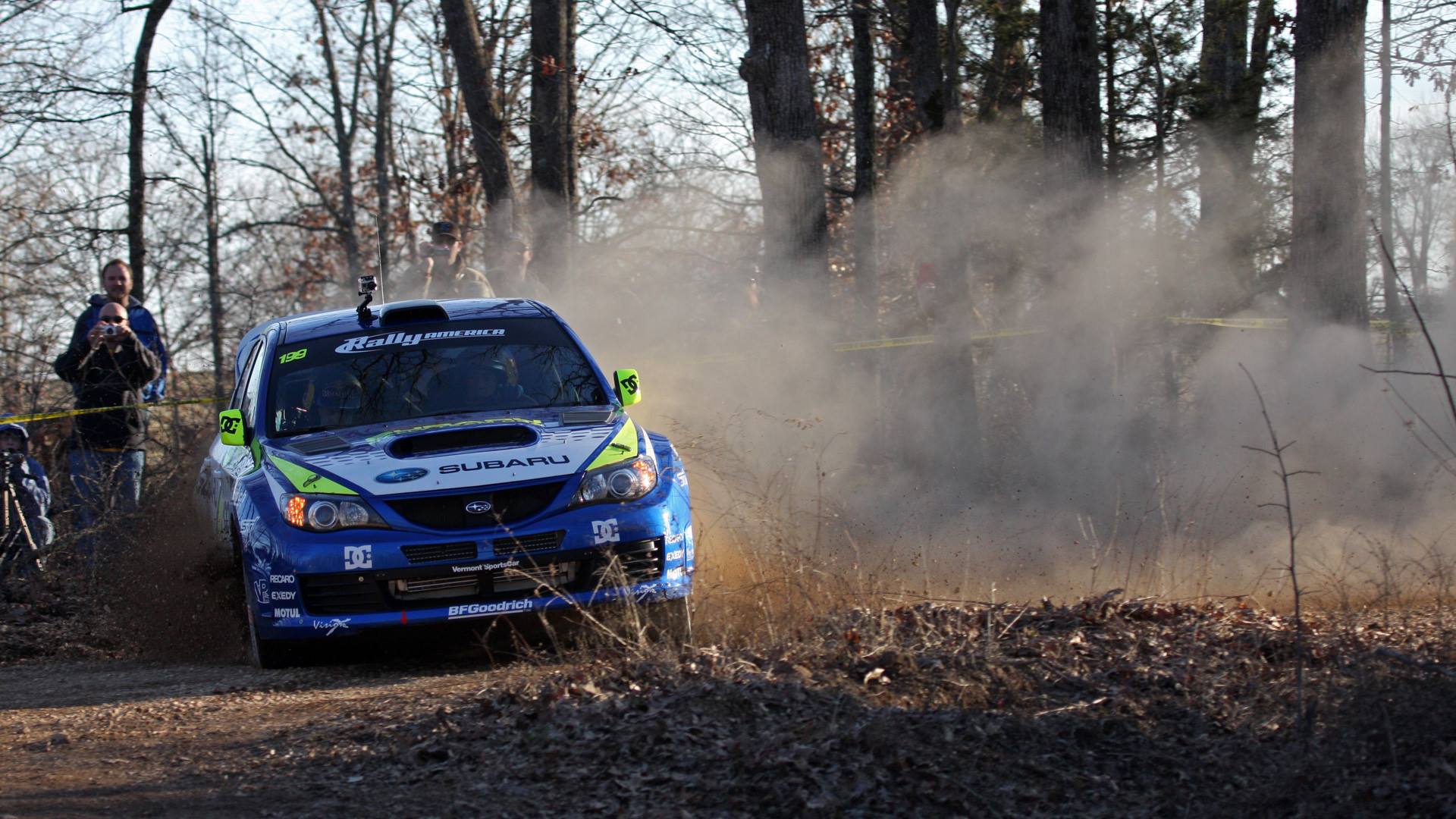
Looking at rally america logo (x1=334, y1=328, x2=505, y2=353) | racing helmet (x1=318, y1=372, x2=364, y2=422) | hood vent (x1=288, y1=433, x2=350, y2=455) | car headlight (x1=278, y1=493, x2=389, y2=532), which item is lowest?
car headlight (x1=278, y1=493, x2=389, y2=532)

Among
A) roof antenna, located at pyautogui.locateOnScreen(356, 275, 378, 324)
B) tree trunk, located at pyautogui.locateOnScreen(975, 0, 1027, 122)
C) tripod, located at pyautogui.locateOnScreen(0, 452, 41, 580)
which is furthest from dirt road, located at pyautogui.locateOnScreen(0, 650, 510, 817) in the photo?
tree trunk, located at pyautogui.locateOnScreen(975, 0, 1027, 122)

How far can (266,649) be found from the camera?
6.57 metres

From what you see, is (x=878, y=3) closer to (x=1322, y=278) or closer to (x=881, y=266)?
Answer: (x=881, y=266)

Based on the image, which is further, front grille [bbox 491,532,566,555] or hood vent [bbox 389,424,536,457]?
hood vent [bbox 389,424,536,457]

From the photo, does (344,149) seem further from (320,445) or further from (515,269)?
(320,445)

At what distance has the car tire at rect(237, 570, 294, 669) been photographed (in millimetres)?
6555

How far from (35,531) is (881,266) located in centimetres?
1540

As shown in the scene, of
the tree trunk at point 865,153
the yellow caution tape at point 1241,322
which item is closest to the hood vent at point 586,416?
the yellow caution tape at point 1241,322

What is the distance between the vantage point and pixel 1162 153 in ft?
63.0

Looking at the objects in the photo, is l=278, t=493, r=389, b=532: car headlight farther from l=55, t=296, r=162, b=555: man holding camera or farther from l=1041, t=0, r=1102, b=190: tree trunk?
l=1041, t=0, r=1102, b=190: tree trunk

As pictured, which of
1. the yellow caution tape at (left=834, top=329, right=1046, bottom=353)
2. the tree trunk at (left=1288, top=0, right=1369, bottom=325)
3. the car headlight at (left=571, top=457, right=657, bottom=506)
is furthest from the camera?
the yellow caution tape at (left=834, top=329, right=1046, bottom=353)

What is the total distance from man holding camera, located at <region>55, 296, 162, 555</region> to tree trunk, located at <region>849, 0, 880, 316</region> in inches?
429

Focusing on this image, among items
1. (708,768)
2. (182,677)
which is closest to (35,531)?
(182,677)

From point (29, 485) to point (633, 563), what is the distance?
5751mm
